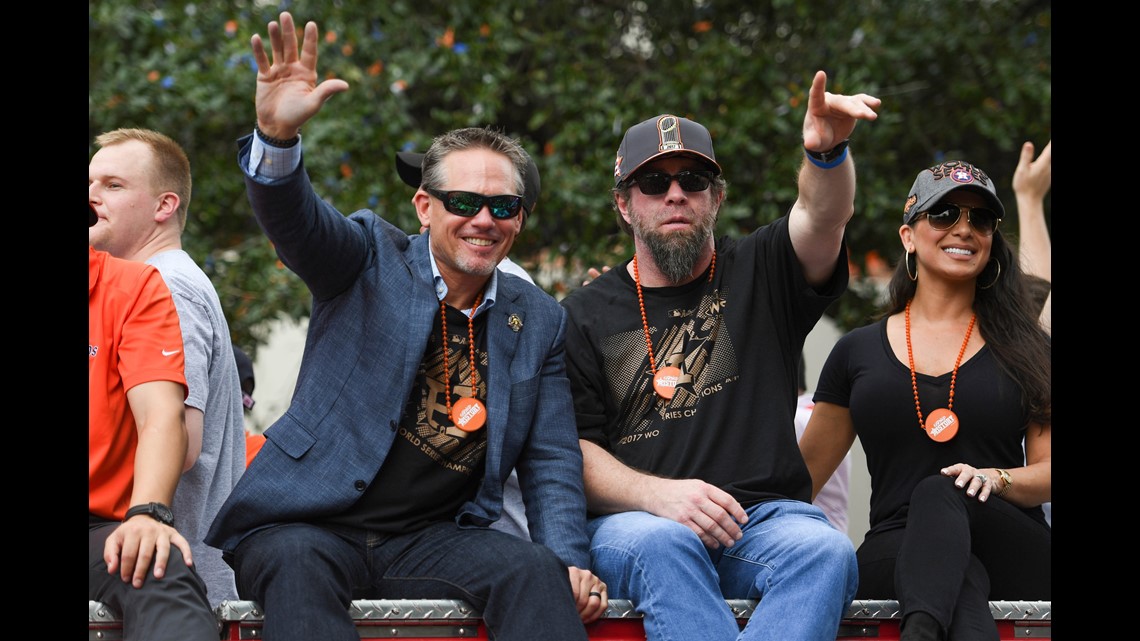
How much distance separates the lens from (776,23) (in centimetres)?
808

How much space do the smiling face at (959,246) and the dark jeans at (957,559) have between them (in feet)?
2.67

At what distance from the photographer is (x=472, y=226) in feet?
13.2

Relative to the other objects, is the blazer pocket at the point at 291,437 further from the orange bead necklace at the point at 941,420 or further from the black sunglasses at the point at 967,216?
the black sunglasses at the point at 967,216

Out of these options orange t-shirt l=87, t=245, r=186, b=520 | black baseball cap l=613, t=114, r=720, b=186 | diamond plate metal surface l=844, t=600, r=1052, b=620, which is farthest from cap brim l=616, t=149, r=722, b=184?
orange t-shirt l=87, t=245, r=186, b=520

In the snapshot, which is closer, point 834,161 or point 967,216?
point 834,161

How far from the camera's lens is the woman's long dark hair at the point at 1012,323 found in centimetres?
423

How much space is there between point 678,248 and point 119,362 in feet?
5.78

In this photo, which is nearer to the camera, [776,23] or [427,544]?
[427,544]

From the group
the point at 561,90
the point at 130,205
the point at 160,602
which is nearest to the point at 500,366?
the point at 160,602

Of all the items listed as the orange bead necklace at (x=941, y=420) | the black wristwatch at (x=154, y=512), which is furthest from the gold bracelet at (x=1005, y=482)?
the black wristwatch at (x=154, y=512)

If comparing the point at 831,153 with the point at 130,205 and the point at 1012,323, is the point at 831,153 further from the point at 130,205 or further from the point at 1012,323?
the point at 130,205
